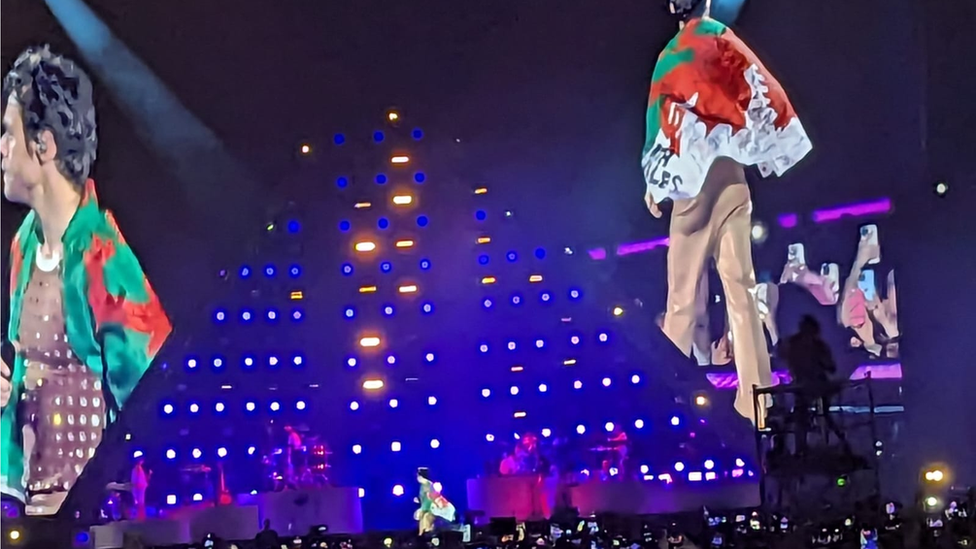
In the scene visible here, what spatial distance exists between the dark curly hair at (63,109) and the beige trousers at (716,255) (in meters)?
2.38

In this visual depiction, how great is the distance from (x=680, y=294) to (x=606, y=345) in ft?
1.16

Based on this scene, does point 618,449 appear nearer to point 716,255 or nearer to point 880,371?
point 716,255

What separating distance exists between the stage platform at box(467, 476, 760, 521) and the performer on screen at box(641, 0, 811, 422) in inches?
20.1

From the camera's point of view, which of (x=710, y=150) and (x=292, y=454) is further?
(x=710, y=150)

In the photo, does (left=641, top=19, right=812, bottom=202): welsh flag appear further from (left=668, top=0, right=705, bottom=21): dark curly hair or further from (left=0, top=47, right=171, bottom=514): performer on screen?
(left=0, top=47, right=171, bottom=514): performer on screen

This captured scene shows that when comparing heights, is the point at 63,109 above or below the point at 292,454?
above

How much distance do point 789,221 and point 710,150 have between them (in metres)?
0.42

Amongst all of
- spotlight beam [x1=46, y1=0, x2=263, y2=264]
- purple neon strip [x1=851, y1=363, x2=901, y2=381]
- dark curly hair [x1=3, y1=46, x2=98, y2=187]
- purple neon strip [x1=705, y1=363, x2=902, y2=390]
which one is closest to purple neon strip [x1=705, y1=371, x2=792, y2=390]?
purple neon strip [x1=705, y1=363, x2=902, y2=390]

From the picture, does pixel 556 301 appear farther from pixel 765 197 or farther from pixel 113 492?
pixel 113 492

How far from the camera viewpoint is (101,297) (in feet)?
13.3

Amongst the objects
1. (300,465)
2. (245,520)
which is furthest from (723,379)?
(245,520)

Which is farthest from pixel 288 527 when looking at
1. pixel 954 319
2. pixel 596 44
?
pixel 954 319

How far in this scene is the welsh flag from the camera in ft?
13.0

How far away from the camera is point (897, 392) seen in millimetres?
3766
